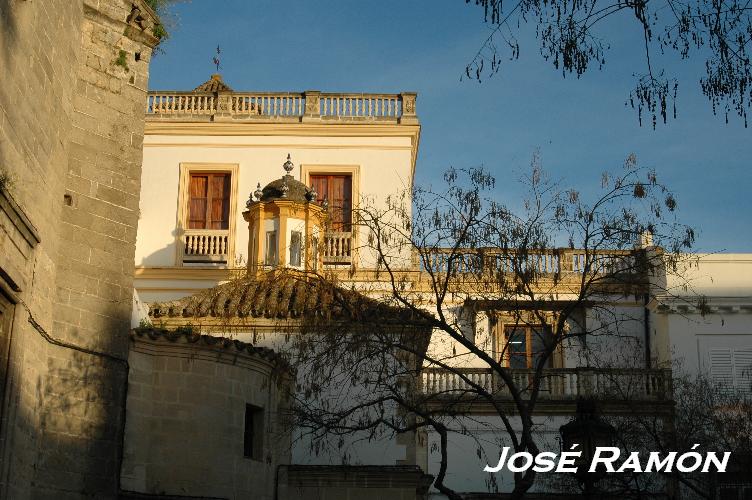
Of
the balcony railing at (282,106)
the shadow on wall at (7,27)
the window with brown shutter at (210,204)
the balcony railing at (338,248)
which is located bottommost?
the shadow on wall at (7,27)

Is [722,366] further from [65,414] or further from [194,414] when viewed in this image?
[65,414]

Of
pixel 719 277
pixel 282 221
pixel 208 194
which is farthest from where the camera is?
pixel 208 194

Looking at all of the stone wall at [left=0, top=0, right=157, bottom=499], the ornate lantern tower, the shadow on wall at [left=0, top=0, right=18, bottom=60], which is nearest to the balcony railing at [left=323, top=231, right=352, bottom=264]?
the ornate lantern tower

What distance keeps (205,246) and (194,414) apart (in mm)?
12616

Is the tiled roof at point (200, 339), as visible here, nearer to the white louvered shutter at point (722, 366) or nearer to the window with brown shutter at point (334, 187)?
the window with brown shutter at point (334, 187)

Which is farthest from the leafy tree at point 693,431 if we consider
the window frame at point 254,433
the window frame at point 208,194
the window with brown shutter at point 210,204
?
the window frame at point 208,194

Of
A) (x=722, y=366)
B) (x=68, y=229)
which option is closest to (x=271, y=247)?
(x=68, y=229)

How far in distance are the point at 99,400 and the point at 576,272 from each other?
645 inches

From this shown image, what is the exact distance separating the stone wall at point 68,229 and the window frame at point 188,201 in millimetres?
13666

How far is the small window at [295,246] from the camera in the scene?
23.9 m

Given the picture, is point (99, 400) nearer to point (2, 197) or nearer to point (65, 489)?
point (65, 489)

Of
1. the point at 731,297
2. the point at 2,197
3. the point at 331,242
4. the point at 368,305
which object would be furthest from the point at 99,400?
the point at 731,297

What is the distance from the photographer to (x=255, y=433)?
18.1m

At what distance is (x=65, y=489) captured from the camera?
13102 millimetres
